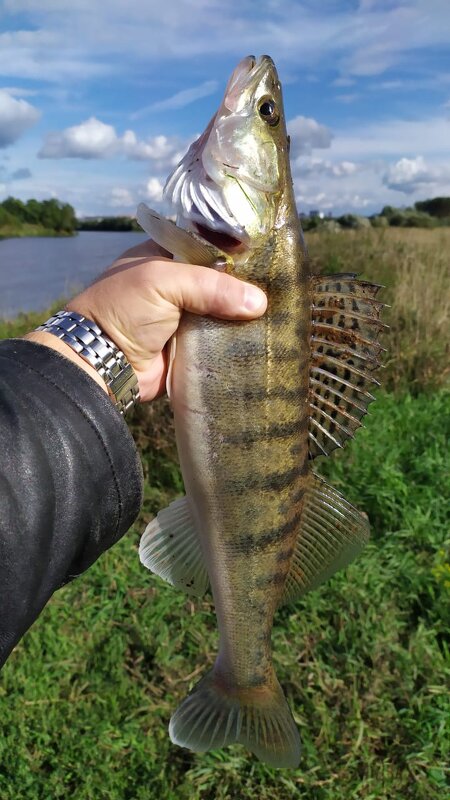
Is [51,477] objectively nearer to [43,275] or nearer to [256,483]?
[256,483]

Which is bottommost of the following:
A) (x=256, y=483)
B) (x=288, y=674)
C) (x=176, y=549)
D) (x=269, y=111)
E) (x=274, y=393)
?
(x=288, y=674)

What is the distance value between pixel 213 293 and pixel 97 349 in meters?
0.44

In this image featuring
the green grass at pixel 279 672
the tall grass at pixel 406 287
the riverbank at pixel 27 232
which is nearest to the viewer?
the green grass at pixel 279 672

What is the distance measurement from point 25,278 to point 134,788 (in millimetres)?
16169

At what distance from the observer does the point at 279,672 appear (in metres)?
4.01

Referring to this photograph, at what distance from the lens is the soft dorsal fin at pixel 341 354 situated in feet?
7.46

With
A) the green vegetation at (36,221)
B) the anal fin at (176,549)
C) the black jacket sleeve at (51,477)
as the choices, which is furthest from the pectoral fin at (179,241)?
the green vegetation at (36,221)

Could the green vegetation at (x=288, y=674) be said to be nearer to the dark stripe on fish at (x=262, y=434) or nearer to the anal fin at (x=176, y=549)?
the anal fin at (x=176, y=549)

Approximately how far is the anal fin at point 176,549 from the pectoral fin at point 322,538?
1.15 feet

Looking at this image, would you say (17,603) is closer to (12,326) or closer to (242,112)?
(242,112)

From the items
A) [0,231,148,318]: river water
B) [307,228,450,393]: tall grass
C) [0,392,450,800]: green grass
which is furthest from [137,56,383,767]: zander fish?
[0,231,148,318]: river water

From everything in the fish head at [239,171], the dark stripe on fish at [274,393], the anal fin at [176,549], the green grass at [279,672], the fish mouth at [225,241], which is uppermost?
the fish head at [239,171]

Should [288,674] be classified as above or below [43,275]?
below

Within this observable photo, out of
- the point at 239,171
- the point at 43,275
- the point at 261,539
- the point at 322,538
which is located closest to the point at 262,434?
the point at 261,539
